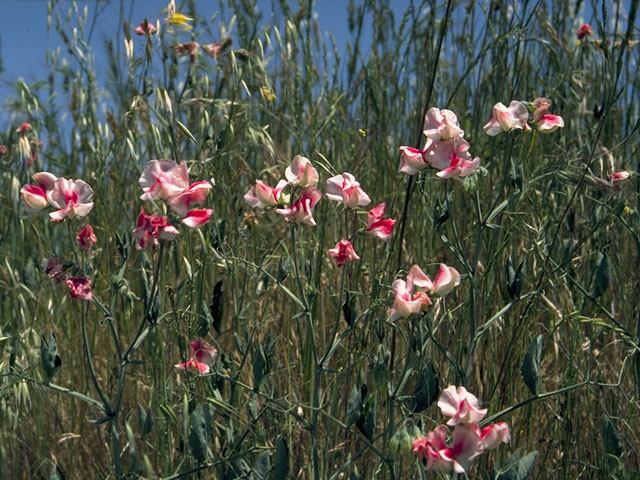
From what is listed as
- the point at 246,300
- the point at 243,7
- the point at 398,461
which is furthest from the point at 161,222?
the point at 243,7

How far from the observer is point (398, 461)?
1372 mm

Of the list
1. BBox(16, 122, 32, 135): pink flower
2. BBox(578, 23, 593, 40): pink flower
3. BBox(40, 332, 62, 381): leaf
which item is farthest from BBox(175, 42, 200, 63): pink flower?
BBox(578, 23, 593, 40): pink flower

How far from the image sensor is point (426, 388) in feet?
3.67

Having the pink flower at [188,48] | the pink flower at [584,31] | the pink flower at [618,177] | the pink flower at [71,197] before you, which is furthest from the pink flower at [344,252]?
the pink flower at [584,31]

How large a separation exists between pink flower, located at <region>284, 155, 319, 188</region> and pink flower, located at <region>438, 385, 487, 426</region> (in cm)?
38

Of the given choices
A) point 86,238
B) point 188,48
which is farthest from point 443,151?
point 188,48

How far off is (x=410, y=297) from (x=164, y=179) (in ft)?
1.26

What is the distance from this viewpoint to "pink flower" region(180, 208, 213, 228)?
3.75 ft

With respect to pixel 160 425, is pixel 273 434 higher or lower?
lower

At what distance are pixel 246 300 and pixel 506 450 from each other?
718mm

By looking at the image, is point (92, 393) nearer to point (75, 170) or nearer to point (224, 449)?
point (224, 449)

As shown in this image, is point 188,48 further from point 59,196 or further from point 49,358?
point 49,358

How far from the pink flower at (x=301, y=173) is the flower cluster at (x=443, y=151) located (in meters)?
0.14

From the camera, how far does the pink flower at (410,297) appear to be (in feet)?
3.43
